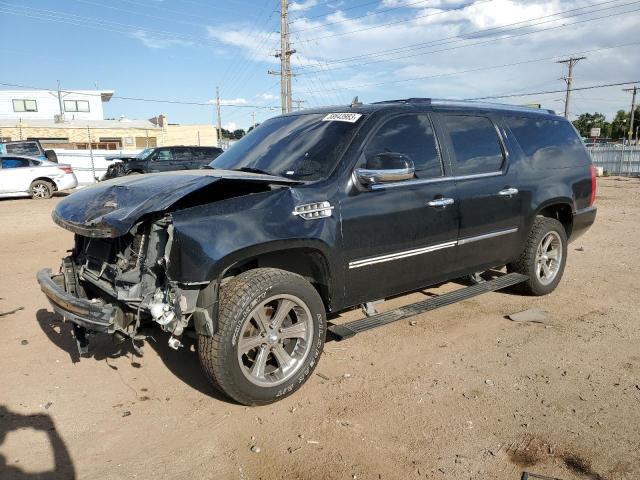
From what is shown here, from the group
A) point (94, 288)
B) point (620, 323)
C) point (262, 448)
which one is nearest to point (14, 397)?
point (94, 288)

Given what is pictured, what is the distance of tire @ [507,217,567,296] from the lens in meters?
5.25

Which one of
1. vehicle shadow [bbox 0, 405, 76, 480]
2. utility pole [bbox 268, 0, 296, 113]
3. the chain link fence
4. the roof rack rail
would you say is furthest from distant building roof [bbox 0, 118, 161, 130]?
vehicle shadow [bbox 0, 405, 76, 480]

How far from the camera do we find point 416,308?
4.19m

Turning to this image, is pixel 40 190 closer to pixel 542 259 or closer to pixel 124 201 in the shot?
pixel 124 201

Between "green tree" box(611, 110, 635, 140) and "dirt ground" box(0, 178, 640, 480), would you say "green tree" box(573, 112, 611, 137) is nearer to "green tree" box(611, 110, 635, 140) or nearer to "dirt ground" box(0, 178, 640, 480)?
"green tree" box(611, 110, 635, 140)

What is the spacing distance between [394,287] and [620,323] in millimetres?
2406

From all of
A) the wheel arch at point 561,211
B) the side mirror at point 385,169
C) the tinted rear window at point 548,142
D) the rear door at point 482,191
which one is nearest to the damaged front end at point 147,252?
the side mirror at point 385,169

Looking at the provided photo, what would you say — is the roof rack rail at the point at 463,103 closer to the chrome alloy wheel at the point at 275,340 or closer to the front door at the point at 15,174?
the chrome alloy wheel at the point at 275,340

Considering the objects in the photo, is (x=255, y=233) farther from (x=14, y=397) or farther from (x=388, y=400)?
(x=14, y=397)

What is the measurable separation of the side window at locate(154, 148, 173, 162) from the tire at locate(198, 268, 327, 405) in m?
17.5

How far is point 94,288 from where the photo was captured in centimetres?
378

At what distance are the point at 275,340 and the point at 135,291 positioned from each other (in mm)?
957

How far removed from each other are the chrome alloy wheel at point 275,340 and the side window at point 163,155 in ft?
57.4

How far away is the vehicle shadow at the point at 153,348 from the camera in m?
3.75
